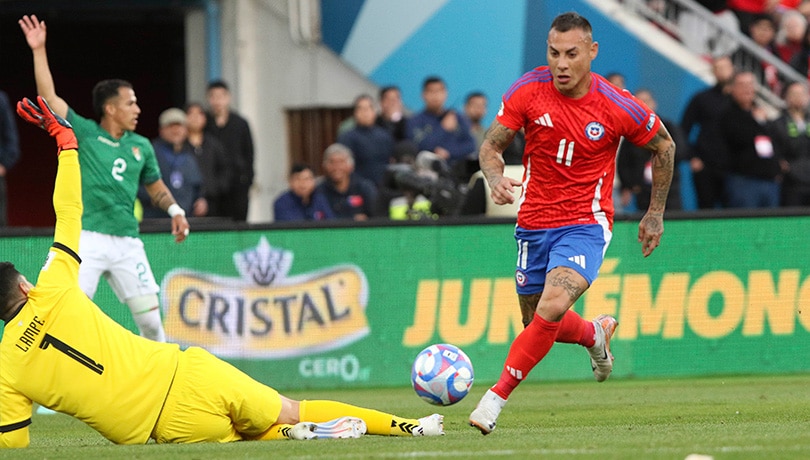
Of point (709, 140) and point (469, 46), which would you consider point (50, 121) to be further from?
point (469, 46)

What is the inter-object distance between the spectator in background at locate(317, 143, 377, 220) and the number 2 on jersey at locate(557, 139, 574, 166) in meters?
7.18

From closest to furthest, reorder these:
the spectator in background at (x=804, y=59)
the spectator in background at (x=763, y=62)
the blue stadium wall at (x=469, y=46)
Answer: the spectator in background at (x=804, y=59) → the spectator in background at (x=763, y=62) → the blue stadium wall at (x=469, y=46)

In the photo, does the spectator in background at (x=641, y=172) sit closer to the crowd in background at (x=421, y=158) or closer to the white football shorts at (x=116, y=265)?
the crowd in background at (x=421, y=158)

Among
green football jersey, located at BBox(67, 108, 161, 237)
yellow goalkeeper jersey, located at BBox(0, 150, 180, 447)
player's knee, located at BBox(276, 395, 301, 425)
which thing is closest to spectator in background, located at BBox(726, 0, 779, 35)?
green football jersey, located at BBox(67, 108, 161, 237)

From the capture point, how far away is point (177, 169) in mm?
15328

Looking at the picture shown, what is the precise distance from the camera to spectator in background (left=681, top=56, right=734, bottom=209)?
1714 cm

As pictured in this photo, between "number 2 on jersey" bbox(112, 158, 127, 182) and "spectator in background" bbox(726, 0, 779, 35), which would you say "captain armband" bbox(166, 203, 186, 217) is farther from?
"spectator in background" bbox(726, 0, 779, 35)

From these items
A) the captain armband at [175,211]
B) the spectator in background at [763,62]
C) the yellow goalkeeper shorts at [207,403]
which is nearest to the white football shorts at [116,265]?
the captain armband at [175,211]

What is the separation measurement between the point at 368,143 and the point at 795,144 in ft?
17.3

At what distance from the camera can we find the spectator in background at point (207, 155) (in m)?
16.1

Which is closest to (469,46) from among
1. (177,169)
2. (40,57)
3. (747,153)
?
(747,153)

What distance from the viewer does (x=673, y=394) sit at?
39.3ft

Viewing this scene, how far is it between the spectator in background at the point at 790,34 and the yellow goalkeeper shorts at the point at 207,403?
13005mm

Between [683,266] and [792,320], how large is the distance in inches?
47.9
